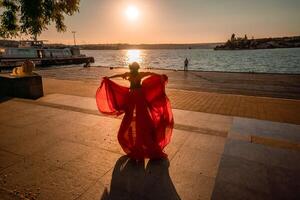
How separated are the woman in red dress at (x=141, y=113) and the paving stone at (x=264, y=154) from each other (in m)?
1.52

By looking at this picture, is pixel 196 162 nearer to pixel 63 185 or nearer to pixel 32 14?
pixel 63 185

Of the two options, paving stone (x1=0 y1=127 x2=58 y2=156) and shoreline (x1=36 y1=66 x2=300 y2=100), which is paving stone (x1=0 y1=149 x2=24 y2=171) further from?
shoreline (x1=36 y1=66 x2=300 y2=100)

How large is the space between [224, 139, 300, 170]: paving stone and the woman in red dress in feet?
4.97

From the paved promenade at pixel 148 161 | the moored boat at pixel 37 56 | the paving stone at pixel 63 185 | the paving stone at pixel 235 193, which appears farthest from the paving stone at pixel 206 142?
the moored boat at pixel 37 56

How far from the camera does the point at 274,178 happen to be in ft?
12.1

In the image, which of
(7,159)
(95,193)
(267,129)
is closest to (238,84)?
(267,129)

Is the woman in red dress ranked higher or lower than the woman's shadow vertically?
higher

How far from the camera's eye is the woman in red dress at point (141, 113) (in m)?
3.97

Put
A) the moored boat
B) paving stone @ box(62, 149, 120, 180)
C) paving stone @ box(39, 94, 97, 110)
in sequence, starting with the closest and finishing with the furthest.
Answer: paving stone @ box(62, 149, 120, 180) → paving stone @ box(39, 94, 97, 110) → the moored boat

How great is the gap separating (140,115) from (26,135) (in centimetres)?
309

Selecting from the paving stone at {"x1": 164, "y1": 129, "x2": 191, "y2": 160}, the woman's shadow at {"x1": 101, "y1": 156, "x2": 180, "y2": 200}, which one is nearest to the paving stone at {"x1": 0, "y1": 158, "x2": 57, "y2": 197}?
the woman's shadow at {"x1": 101, "y1": 156, "x2": 180, "y2": 200}

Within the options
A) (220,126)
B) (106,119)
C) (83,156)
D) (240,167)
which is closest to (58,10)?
(106,119)

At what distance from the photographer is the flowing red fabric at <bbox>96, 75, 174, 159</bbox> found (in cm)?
397

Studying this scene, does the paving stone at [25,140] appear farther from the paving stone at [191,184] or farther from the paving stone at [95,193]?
the paving stone at [191,184]
